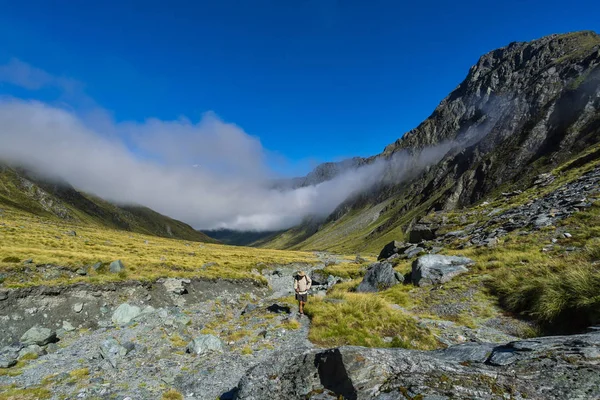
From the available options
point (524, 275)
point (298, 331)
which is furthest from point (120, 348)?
point (524, 275)

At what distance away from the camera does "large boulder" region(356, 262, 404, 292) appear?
85.7 feet

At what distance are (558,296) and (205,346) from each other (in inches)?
626

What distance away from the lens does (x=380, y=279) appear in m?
26.8

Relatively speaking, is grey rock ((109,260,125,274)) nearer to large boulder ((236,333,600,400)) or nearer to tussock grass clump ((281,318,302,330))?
tussock grass clump ((281,318,302,330))

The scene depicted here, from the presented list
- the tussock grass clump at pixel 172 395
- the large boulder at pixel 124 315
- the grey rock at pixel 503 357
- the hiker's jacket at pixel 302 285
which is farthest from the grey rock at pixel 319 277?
the grey rock at pixel 503 357

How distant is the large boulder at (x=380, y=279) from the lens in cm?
2613

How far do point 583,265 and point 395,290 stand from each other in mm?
11480

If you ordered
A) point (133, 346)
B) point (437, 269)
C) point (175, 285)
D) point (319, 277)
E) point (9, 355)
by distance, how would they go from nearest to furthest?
1. point (9, 355)
2. point (133, 346)
3. point (437, 269)
4. point (175, 285)
5. point (319, 277)

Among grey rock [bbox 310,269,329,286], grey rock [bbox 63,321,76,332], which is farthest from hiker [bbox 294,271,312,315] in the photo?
grey rock [bbox 310,269,329,286]

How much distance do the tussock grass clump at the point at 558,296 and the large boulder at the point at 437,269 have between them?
5.85 m

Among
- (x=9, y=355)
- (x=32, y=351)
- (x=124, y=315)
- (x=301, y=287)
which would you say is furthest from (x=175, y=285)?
(x=301, y=287)

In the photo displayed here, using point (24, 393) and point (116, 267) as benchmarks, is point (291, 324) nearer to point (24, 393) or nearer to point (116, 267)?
point (24, 393)

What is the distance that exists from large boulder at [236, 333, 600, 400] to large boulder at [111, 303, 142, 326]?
16.7m

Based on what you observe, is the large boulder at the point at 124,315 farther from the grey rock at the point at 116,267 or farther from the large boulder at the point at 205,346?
the grey rock at the point at 116,267
